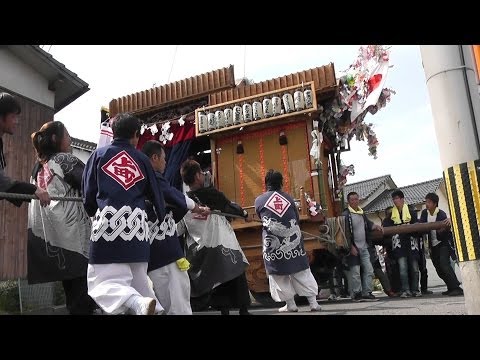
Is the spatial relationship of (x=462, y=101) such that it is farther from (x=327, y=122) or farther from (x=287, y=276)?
(x=327, y=122)

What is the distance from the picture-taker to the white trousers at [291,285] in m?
5.36

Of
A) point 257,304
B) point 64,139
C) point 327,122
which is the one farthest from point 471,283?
point 327,122

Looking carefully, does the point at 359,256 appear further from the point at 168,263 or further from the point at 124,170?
the point at 124,170

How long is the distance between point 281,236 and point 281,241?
0.07 meters

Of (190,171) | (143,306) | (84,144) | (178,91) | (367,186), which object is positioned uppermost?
(84,144)

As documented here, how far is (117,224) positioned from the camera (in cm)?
297

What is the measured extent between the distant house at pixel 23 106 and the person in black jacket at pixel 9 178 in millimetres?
4660

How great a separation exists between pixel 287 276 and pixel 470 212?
8.99 feet

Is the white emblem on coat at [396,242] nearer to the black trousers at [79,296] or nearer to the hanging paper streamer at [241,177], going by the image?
the hanging paper streamer at [241,177]

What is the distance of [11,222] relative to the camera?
7547mm

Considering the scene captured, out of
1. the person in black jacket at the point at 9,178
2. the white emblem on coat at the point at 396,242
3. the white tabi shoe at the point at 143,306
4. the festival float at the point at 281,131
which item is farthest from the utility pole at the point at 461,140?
the white emblem on coat at the point at 396,242

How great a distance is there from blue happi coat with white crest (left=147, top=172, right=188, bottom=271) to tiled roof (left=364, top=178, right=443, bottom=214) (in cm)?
2314

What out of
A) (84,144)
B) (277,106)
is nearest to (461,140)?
(277,106)

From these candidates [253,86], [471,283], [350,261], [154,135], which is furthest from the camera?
[154,135]
